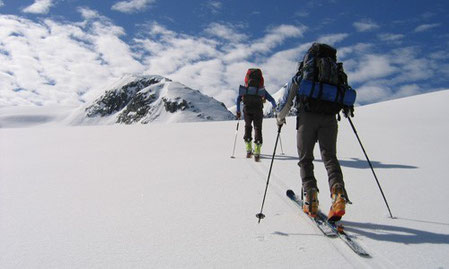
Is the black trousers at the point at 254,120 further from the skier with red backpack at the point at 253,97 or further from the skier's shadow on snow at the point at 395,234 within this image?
the skier's shadow on snow at the point at 395,234

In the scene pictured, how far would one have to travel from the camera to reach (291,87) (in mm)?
4375

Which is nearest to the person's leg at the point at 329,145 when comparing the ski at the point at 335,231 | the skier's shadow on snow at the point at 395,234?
the ski at the point at 335,231

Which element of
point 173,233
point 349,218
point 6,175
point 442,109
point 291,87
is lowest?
point 6,175

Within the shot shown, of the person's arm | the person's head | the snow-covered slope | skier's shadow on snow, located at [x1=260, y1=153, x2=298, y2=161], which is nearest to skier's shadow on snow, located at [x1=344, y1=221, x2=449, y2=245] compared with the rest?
the snow-covered slope

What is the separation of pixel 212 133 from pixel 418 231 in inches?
412

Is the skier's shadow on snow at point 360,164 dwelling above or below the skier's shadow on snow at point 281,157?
above

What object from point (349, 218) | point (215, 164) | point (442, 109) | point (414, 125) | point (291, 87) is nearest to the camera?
point (349, 218)

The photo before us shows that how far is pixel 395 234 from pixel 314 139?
148 cm

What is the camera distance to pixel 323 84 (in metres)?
4.02

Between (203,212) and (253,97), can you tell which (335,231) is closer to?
(203,212)

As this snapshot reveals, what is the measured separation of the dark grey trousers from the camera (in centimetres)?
411

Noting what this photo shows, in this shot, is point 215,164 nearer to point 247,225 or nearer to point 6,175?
point 247,225

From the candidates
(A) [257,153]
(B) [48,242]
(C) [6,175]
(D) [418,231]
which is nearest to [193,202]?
(B) [48,242]

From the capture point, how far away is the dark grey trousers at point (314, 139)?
13.5ft
